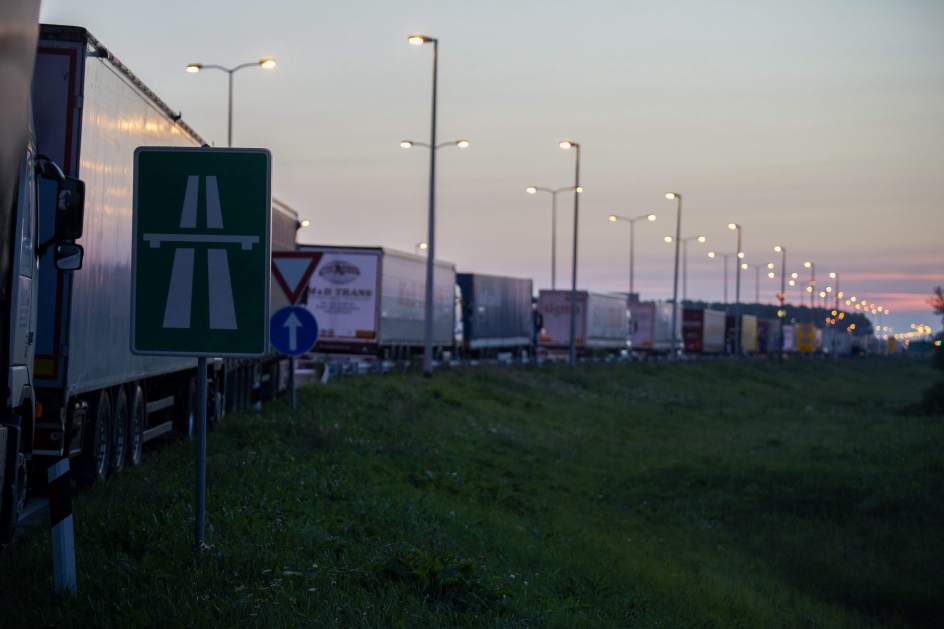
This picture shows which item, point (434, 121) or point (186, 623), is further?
point (434, 121)

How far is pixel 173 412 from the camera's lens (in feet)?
56.1

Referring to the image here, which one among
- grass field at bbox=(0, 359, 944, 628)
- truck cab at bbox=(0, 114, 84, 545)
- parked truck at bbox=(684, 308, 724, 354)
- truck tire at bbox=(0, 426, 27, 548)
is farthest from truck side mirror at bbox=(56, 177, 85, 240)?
parked truck at bbox=(684, 308, 724, 354)

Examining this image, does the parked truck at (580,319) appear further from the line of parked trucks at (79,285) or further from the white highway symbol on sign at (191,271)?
the white highway symbol on sign at (191,271)

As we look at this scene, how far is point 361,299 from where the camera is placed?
39.1 metres

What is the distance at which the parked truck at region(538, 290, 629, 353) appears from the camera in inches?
2744

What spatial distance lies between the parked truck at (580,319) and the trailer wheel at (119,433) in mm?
55910

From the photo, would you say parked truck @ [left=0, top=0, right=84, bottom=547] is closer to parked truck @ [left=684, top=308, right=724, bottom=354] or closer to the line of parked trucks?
the line of parked trucks

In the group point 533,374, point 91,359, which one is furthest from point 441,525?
point 533,374

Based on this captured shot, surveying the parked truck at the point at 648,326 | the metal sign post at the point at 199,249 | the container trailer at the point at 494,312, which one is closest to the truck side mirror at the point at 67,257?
the metal sign post at the point at 199,249

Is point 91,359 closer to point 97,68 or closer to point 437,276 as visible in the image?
point 97,68

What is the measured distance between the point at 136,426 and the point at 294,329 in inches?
176

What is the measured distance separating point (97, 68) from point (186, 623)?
629 cm

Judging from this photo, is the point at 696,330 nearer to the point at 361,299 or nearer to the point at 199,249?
the point at 361,299

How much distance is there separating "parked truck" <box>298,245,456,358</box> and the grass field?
10.2ft
